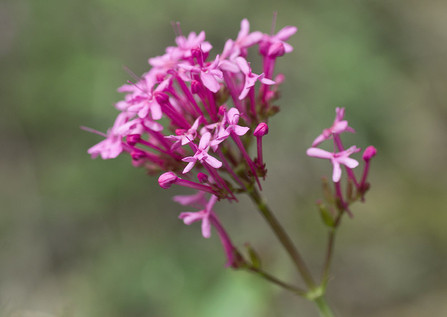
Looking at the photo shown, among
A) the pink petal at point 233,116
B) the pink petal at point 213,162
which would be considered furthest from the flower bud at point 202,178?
the pink petal at point 233,116

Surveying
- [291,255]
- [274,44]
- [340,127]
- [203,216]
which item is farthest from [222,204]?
[340,127]

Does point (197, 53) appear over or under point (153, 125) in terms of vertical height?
over

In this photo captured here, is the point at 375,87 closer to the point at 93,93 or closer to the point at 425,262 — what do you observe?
the point at 425,262

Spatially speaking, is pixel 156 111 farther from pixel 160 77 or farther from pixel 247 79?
pixel 247 79

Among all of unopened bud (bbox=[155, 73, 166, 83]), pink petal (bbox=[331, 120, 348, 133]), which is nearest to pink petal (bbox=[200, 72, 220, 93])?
unopened bud (bbox=[155, 73, 166, 83])

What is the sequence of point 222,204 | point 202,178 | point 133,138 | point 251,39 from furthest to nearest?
point 222,204 < point 251,39 < point 133,138 < point 202,178
